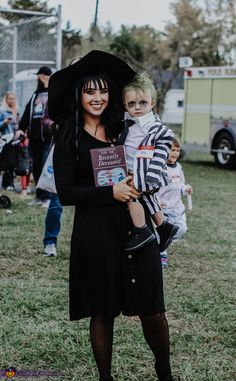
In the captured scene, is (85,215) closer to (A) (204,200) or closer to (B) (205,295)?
(B) (205,295)

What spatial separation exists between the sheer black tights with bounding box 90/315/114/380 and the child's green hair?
45.2 inches

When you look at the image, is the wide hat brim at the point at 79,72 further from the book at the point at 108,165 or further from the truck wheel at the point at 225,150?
the truck wheel at the point at 225,150

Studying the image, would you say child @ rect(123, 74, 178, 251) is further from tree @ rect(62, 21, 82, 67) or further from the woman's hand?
tree @ rect(62, 21, 82, 67)

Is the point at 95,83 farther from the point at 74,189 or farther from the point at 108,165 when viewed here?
the point at 74,189

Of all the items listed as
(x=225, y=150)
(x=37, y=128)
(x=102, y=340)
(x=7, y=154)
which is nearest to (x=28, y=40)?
(x=7, y=154)

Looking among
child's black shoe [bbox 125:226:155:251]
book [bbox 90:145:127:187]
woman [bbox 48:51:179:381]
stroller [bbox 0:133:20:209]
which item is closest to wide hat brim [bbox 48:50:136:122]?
woman [bbox 48:51:179:381]

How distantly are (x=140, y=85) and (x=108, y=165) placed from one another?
0.46 metres

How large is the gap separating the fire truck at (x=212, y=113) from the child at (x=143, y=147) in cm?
1349

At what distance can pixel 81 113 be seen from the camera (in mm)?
3301

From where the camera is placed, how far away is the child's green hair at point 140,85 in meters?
3.29

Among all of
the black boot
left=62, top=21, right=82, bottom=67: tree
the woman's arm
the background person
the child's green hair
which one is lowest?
the background person

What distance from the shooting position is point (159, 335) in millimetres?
3322

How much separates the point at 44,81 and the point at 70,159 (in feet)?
15.5

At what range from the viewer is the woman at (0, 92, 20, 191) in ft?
33.7
